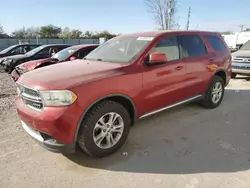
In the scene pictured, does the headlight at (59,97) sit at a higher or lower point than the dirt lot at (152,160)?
higher

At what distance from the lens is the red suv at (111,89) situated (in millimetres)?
2695

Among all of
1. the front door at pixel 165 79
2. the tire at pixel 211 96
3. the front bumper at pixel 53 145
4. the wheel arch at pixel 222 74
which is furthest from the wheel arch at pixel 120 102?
the wheel arch at pixel 222 74

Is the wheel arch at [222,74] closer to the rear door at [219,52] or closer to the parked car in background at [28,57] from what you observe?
the rear door at [219,52]

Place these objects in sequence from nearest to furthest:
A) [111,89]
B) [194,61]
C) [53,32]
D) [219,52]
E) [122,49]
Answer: [111,89] < [122,49] < [194,61] < [219,52] < [53,32]

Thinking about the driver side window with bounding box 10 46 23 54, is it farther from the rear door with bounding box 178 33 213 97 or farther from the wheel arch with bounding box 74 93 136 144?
the wheel arch with bounding box 74 93 136 144

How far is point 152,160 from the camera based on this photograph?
3.08 m

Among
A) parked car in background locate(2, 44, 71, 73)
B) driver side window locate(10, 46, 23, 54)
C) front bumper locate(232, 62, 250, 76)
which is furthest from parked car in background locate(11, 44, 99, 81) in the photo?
driver side window locate(10, 46, 23, 54)

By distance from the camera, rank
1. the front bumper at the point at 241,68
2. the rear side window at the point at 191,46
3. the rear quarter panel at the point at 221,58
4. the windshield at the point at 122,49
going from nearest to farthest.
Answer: the windshield at the point at 122,49 → the rear side window at the point at 191,46 → the rear quarter panel at the point at 221,58 → the front bumper at the point at 241,68

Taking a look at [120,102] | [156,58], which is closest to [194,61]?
[156,58]

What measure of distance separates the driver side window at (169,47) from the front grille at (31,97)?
1936 mm

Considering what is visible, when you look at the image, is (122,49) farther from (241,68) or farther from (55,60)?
(241,68)

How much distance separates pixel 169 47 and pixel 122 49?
85cm

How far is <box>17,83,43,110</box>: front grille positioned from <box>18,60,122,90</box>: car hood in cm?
8

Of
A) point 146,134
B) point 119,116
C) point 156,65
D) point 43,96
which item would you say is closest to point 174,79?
point 156,65
